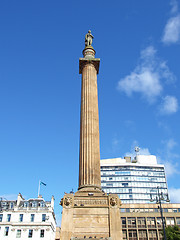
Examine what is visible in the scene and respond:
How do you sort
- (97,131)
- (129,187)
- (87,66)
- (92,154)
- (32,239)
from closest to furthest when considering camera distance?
(92,154)
(97,131)
(87,66)
(32,239)
(129,187)

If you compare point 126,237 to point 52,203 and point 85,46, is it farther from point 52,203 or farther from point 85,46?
point 85,46

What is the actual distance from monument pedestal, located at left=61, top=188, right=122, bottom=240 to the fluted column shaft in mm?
1759

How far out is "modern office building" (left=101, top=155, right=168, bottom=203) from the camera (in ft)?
358

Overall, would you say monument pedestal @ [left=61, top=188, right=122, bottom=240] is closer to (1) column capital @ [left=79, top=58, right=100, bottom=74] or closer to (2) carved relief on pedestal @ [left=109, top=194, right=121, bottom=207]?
(2) carved relief on pedestal @ [left=109, top=194, right=121, bottom=207]

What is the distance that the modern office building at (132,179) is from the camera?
109 metres

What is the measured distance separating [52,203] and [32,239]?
31.2 feet

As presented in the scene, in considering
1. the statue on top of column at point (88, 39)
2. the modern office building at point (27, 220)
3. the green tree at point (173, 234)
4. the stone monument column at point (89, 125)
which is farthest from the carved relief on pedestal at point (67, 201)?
the modern office building at point (27, 220)

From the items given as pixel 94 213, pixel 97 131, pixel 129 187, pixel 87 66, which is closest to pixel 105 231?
pixel 94 213

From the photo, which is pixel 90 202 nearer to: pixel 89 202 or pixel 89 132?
pixel 89 202

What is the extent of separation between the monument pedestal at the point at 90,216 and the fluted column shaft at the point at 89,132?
69.3 inches

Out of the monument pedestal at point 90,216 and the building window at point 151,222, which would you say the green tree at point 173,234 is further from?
the building window at point 151,222

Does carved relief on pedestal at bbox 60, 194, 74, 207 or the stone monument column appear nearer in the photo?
carved relief on pedestal at bbox 60, 194, 74, 207

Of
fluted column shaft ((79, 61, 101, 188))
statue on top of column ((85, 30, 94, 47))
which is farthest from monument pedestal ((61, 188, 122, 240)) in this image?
statue on top of column ((85, 30, 94, 47))

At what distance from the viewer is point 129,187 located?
11056 cm
